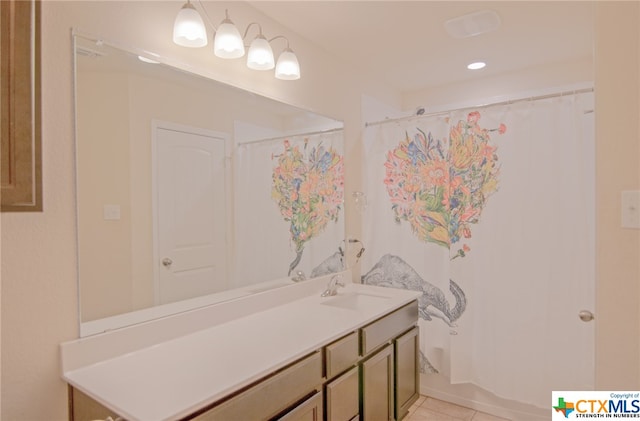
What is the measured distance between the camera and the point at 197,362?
52.7 inches

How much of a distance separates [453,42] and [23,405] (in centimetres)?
282

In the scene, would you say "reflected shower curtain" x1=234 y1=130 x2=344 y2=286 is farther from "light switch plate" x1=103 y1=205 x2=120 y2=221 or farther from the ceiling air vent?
A: the ceiling air vent

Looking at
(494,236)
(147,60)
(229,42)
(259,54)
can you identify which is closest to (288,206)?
(259,54)

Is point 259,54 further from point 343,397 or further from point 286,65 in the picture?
point 343,397

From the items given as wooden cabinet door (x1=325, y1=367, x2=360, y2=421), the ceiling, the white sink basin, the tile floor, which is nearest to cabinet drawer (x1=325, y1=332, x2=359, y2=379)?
wooden cabinet door (x1=325, y1=367, x2=360, y2=421)

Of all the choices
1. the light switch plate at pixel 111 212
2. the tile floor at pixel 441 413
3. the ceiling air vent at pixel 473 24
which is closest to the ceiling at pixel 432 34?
the ceiling air vent at pixel 473 24

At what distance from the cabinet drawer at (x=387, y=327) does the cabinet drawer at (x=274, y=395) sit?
381 millimetres

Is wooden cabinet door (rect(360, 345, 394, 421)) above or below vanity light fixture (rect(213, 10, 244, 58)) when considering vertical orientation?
below

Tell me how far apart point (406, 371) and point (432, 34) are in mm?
2105

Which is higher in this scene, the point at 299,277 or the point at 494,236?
the point at 494,236

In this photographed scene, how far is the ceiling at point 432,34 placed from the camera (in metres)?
2.05

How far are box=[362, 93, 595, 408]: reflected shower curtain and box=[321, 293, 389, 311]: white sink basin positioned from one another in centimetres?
45

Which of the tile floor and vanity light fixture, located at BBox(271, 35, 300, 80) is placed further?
the tile floor

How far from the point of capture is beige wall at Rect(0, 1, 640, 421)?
117cm
